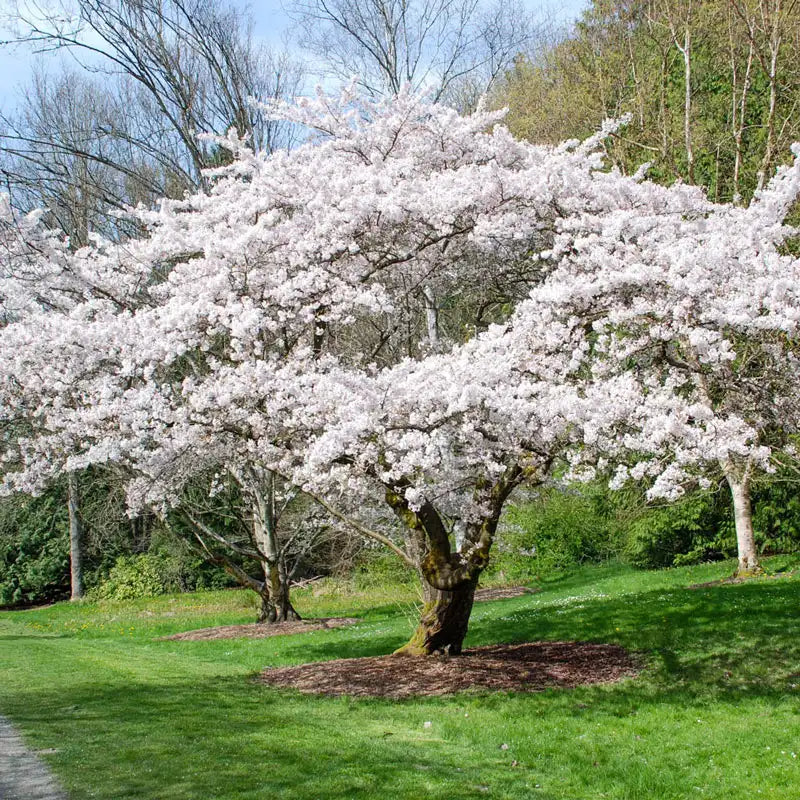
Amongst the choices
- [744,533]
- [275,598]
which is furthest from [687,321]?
[275,598]

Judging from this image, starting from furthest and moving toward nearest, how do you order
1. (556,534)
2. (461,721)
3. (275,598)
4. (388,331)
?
(556,534), (275,598), (388,331), (461,721)

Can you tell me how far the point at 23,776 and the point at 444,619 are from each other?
545 cm

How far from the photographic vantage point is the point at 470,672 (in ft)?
31.6

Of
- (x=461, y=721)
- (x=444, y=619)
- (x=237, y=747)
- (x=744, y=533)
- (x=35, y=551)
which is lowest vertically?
(x=461, y=721)

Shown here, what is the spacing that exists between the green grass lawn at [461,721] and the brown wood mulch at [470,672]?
0.31 m

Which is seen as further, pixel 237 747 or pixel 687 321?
pixel 687 321

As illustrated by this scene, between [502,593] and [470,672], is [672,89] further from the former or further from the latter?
[470,672]

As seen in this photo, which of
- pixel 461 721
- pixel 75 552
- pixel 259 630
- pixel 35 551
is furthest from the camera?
pixel 35 551

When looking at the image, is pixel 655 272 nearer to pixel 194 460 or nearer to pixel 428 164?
pixel 428 164

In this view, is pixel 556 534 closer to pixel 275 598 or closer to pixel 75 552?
pixel 275 598

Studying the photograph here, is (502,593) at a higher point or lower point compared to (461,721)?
higher

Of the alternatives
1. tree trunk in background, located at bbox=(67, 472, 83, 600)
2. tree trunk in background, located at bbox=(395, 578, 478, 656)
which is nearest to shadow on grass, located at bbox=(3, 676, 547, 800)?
tree trunk in background, located at bbox=(395, 578, 478, 656)

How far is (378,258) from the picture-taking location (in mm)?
10211

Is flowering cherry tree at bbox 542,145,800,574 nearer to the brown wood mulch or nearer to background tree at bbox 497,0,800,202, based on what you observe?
the brown wood mulch
